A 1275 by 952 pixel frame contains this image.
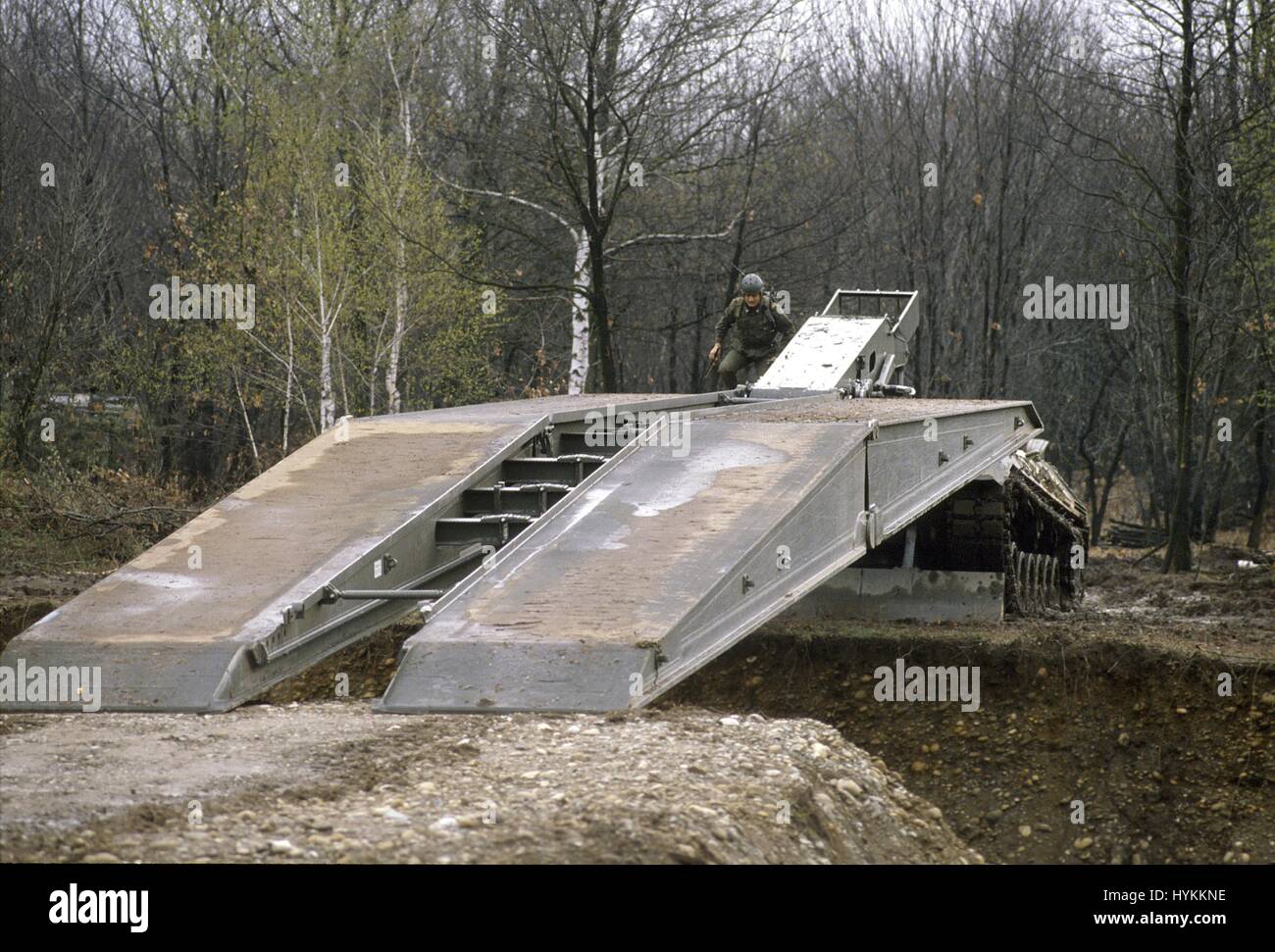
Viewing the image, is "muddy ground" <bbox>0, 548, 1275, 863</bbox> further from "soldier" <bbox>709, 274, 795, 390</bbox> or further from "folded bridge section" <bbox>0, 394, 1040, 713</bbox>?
"soldier" <bbox>709, 274, 795, 390</bbox>

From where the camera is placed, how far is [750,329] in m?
12.6

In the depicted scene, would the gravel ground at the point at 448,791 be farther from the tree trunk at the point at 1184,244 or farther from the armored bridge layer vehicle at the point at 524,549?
the tree trunk at the point at 1184,244

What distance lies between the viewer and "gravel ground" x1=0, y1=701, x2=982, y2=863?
14.2ft

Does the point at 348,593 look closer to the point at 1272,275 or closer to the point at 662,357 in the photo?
the point at 1272,275

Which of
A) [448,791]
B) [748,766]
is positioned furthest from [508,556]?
[448,791]

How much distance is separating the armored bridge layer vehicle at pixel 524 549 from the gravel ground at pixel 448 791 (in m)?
0.22

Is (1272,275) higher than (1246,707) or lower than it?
higher

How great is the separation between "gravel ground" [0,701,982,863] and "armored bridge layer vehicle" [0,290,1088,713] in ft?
0.71

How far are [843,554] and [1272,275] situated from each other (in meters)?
12.5

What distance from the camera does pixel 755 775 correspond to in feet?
18.1

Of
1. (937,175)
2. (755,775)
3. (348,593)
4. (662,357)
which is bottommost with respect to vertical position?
(755,775)

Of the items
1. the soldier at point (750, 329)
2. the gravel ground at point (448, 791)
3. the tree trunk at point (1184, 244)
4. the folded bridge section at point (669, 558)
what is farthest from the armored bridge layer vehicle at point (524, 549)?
the tree trunk at point (1184, 244)

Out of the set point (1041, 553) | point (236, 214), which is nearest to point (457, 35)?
point (236, 214)

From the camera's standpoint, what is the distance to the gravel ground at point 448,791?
4.32m
